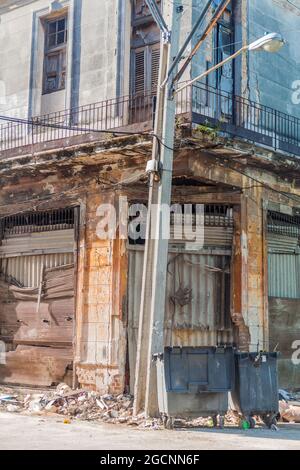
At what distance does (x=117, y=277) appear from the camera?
13.6m

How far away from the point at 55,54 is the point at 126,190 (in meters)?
4.06

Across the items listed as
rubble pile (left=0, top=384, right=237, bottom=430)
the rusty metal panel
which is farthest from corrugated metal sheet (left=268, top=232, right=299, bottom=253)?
rubble pile (left=0, top=384, right=237, bottom=430)

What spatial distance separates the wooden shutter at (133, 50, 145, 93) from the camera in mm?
14023

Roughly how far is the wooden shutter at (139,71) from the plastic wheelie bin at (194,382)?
20.1 ft

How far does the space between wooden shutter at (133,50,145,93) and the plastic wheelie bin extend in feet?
20.1

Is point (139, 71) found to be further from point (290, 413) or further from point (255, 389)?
point (290, 413)

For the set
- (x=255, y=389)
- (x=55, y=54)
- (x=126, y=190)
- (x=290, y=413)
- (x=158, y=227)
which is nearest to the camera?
(x=255, y=389)

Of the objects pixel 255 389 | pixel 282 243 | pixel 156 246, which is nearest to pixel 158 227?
pixel 156 246

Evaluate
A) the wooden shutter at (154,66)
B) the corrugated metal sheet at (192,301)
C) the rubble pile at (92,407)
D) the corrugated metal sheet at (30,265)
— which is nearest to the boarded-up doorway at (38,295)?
the corrugated metal sheet at (30,265)

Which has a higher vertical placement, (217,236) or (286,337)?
(217,236)

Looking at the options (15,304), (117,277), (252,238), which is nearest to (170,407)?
(117,277)

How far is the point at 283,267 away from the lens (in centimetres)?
1523

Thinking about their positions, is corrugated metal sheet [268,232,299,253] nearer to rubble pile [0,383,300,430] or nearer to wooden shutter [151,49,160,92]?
rubble pile [0,383,300,430]
